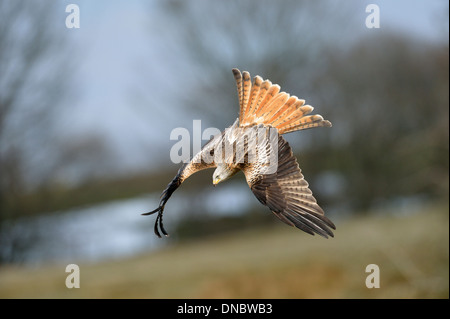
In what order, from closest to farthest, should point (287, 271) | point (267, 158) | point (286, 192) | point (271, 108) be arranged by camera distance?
point (267, 158)
point (286, 192)
point (271, 108)
point (287, 271)

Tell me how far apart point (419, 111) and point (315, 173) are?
348 cm

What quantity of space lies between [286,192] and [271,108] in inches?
13.9

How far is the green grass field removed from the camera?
9.55m

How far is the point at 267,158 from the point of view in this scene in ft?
6.68

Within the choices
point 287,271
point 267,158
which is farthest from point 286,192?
point 287,271

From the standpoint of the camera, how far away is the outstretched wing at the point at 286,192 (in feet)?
6.42

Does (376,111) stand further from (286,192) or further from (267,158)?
(267,158)

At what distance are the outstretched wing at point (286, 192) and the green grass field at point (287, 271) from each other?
272 inches

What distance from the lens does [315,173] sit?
17312 mm

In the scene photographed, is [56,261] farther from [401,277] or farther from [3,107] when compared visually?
[401,277]

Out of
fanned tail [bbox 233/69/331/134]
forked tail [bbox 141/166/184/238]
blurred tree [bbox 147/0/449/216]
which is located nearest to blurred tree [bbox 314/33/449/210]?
blurred tree [bbox 147/0/449/216]

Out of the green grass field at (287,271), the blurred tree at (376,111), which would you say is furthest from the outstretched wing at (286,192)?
the blurred tree at (376,111)

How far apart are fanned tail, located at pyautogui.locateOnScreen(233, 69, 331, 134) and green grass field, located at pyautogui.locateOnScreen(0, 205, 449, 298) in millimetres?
6889

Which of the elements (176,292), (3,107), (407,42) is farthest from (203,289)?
(407,42)
